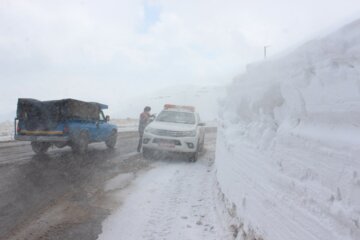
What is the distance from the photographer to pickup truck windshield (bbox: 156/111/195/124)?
12.3m

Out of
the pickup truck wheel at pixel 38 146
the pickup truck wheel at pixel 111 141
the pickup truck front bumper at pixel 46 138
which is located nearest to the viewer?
the pickup truck front bumper at pixel 46 138

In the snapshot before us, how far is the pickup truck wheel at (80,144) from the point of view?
40.2ft

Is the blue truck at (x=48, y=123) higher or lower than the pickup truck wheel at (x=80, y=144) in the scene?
higher

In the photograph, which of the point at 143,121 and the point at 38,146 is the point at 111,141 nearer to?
the point at 143,121

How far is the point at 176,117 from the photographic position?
12.5m

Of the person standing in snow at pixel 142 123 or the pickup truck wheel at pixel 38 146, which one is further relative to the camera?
the person standing in snow at pixel 142 123

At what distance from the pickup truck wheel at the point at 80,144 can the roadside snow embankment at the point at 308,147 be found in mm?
9177

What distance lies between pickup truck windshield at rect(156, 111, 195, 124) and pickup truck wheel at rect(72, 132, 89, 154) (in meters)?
2.71

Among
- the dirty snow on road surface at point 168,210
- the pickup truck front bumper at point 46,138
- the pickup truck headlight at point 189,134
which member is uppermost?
the pickup truck headlight at point 189,134

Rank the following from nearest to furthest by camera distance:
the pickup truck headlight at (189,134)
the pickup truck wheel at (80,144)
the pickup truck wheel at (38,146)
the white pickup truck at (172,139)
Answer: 1. the white pickup truck at (172,139)
2. the pickup truck headlight at (189,134)
3. the pickup truck wheel at (80,144)
4. the pickup truck wheel at (38,146)

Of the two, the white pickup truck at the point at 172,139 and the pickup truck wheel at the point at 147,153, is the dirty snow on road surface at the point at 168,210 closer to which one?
the white pickup truck at the point at 172,139

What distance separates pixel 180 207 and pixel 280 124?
3.05 m

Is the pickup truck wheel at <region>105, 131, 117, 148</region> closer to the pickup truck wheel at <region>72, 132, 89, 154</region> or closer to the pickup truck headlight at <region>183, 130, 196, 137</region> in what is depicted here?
the pickup truck wheel at <region>72, 132, 89, 154</region>

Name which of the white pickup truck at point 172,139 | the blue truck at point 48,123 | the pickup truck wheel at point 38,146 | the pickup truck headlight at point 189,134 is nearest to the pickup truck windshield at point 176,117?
the white pickup truck at point 172,139
